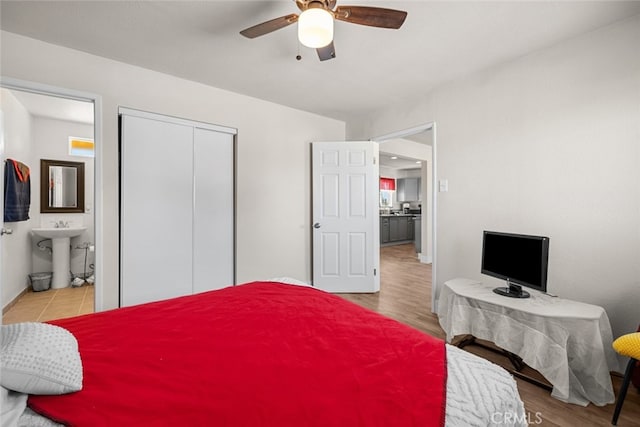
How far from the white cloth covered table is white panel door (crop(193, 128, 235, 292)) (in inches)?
102

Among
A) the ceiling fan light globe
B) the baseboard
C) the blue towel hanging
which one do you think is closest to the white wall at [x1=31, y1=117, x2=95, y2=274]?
the baseboard

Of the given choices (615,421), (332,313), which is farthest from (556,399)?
(332,313)

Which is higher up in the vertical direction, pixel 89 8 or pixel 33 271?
pixel 89 8

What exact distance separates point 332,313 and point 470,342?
1682 millimetres

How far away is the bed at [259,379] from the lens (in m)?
0.78

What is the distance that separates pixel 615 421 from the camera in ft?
5.11

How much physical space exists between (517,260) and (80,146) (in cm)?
566

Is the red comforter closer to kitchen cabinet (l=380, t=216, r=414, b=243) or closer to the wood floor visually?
the wood floor

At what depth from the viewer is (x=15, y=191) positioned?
326cm

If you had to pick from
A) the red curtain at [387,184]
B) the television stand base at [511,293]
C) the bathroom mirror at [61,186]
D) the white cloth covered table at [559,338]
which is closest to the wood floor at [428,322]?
the white cloth covered table at [559,338]

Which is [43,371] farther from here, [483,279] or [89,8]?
[483,279]

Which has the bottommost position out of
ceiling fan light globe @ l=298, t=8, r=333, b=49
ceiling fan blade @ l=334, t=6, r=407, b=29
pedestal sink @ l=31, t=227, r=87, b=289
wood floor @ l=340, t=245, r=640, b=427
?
wood floor @ l=340, t=245, r=640, b=427

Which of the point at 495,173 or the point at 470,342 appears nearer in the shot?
the point at 470,342

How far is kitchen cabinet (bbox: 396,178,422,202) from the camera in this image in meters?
9.88
